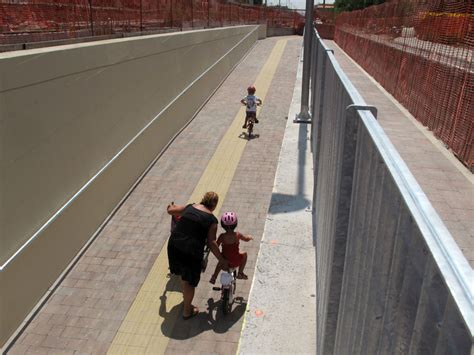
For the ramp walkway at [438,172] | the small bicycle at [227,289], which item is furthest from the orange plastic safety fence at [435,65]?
the small bicycle at [227,289]

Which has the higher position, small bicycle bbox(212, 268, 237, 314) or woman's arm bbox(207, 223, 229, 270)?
woman's arm bbox(207, 223, 229, 270)

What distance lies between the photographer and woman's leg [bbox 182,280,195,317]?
16.4ft

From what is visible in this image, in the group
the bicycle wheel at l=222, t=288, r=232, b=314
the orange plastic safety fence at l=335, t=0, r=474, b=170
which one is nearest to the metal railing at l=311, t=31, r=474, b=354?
the bicycle wheel at l=222, t=288, r=232, b=314

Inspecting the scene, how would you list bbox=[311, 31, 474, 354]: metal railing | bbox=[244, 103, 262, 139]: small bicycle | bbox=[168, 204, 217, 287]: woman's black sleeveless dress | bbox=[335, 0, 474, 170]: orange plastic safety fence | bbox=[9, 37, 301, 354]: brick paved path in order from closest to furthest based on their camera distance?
bbox=[311, 31, 474, 354]: metal railing < bbox=[168, 204, 217, 287]: woman's black sleeveless dress < bbox=[9, 37, 301, 354]: brick paved path < bbox=[335, 0, 474, 170]: orange plastic safety fence < bbox=[244, 103, 262, 139]: small bicycle

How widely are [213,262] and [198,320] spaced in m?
1.24

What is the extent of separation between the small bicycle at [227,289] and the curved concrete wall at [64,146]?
224 cm

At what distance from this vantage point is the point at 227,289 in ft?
16.5

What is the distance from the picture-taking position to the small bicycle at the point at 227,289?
498cm

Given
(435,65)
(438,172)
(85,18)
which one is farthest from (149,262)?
(435,65)

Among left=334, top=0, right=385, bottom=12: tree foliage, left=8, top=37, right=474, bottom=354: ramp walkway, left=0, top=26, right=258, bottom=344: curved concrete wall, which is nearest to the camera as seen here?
left=8, top=37, right=474, bottom=354: ramp walkway

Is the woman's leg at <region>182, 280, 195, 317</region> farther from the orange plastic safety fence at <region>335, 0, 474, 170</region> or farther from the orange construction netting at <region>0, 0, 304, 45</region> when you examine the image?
the orange plastic safety fence at <region>335, 0, 474, 170</region>

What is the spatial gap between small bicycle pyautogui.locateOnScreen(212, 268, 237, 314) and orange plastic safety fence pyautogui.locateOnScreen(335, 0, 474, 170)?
5259mm

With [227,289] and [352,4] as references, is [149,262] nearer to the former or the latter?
[227,289]

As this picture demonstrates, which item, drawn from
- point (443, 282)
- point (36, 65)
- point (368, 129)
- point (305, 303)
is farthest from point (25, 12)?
point (443, 282)
